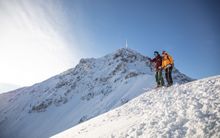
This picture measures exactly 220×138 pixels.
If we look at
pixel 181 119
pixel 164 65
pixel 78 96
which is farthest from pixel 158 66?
pixel 78 96

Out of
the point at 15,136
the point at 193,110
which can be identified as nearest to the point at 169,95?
the point at 193,110

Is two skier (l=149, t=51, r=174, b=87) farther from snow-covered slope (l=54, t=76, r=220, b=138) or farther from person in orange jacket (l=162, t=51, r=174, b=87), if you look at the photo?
snow-covered slope (l=54, t=76, r=220, b=138)

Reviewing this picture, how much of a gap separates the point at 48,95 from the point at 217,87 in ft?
247

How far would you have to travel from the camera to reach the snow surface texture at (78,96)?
166 feet

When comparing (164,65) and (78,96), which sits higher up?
(78,96)

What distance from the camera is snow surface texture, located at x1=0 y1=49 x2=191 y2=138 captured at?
166ft

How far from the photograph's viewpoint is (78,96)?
66.6 meters

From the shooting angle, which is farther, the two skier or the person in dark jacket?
the person in dark jacket

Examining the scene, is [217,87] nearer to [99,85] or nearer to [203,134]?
[203,134]

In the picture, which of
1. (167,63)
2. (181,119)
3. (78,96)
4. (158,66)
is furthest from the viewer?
(78,96)

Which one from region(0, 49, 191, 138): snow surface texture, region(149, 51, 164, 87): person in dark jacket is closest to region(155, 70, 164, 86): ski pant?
region(149, 51, 164, 87): person in dark jacket

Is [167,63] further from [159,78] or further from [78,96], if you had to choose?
[78,96]

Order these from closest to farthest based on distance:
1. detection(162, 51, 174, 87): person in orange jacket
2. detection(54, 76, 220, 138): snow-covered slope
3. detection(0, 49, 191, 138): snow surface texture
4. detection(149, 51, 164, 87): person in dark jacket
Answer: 1. detection(54, 76, 220, 138): snow-covered slope
2. detection(162, 51, 174, 87): person in orange jacket
3. detection(149, 51, 164, 87): person in dark jacket
4. detection(0, 49, 191, 138): snow surface texture

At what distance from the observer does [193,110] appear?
27.7 ft
